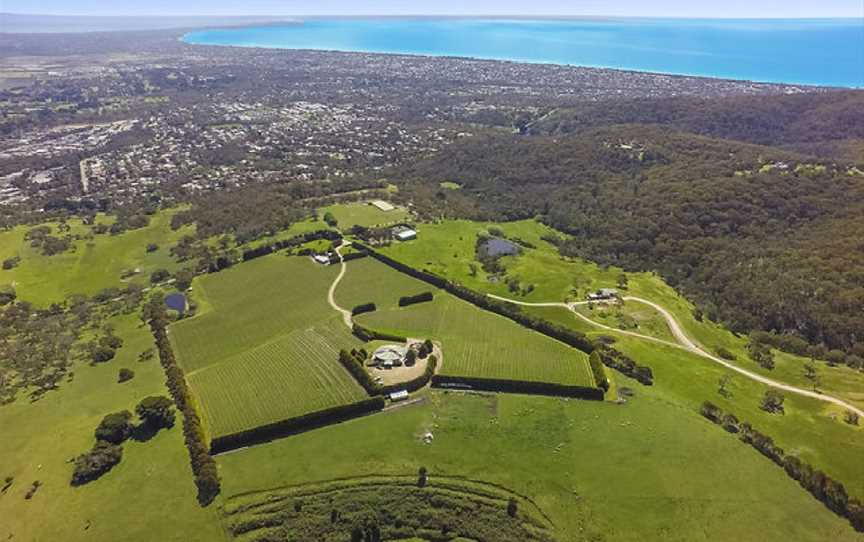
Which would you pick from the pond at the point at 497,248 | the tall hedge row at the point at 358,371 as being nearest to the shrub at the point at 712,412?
the tall hedge row at the point at 358,371

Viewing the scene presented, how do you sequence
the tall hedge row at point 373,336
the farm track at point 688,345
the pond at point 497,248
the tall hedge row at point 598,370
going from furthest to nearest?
the pond at point 497,248
the tall hedge row at point 373,336
the farm track at point 688,345
the tall hedge row at point 598,370

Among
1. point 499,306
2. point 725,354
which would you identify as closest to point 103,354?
point 499,306

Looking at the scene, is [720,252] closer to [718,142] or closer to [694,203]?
[694,203]

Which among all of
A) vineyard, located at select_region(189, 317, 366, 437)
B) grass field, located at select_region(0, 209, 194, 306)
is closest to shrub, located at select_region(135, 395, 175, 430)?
vineyard, located at select_region(189, 317, 366, 437)

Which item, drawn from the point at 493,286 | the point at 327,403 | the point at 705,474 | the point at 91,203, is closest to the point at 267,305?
the point at 327,403

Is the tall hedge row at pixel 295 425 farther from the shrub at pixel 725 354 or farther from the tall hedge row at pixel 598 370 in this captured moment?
the shrub at pixel 725 354
